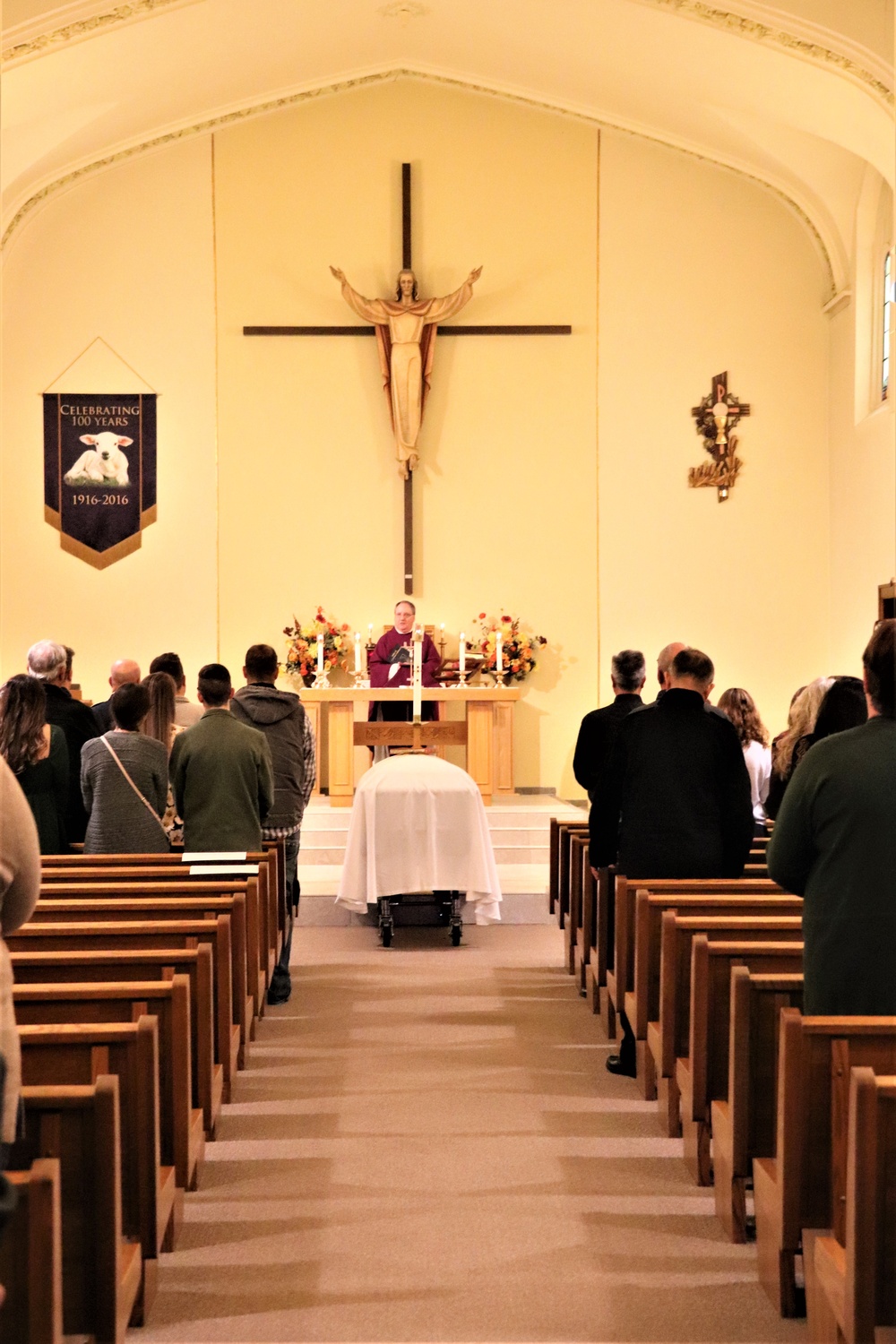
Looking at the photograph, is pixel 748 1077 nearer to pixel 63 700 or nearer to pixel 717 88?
pixel 63 700

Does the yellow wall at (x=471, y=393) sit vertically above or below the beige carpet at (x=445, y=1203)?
above

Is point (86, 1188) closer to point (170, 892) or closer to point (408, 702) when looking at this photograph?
point (170, 892)

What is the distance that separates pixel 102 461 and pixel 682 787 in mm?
8832

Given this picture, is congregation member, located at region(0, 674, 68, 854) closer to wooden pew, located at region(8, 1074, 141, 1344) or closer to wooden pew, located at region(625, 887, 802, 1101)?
wooden pew, located at region(625, 887, 802, 1101)

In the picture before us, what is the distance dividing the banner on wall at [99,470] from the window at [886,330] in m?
6.18

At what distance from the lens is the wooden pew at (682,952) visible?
4.04 m

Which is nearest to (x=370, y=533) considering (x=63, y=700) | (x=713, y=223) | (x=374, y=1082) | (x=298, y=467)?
(x=298, y=467)

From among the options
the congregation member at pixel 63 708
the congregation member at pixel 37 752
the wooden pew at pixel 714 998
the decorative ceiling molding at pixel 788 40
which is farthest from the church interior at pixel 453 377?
the wooden pew at pixel 714 998

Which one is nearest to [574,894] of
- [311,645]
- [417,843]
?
[417,843]

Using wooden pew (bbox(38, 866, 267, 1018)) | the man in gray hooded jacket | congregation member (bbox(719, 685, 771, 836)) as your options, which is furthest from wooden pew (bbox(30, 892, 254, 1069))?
congregation member (bbox(719, 685, 771, 836))

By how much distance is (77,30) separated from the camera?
9797 mm

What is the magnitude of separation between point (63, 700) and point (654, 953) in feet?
9.66

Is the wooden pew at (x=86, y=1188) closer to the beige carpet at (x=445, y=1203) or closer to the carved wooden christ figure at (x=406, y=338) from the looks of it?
the beige carpet at (x=445, y=1203)

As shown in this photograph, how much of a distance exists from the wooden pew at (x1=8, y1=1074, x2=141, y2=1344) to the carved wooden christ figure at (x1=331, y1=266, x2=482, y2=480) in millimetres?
10206
